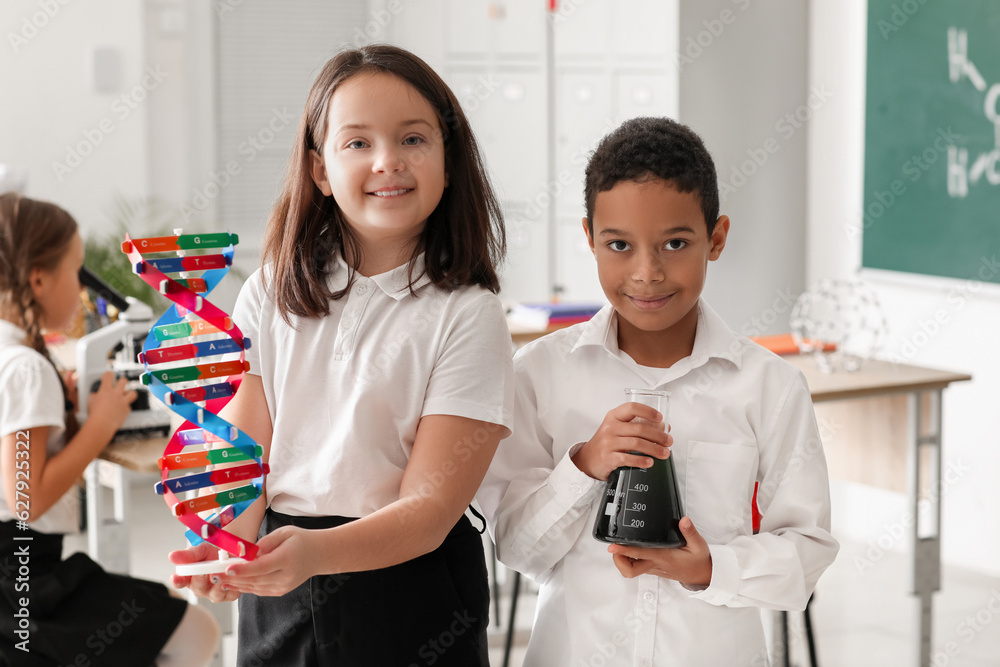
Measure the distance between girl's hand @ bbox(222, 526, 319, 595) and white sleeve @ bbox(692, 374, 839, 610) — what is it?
45 centimetres

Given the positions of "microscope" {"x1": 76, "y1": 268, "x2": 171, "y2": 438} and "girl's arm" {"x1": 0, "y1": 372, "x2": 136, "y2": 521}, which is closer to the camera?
"girl's arm" {"x1": 0, "y1": 372, "x2": 136, "y2": 521}

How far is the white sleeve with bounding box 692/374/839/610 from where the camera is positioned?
3.67 ft

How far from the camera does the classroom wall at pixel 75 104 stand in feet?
15.3

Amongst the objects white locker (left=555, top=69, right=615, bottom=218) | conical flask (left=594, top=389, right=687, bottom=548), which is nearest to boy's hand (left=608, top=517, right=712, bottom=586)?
conical flask (left=594, top=389, right=687, bottom=548)

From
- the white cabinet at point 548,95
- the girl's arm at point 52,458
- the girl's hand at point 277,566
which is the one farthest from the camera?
the white cabinet at point 548,95

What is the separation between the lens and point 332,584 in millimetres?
1104

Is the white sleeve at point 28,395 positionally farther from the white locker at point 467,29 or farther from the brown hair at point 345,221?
the white locker at point 467,29

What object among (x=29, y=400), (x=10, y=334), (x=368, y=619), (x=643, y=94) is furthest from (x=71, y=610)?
(x=643, y=94)

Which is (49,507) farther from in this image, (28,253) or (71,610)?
(28,253)

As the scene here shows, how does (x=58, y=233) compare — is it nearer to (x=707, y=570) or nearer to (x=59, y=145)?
(x=707, y=570)

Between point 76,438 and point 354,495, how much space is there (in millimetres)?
1236

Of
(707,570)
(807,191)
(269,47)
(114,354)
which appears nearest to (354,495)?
(707,570)

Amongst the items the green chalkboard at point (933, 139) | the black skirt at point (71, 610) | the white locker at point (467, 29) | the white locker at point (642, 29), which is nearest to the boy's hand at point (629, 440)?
the black skirt at point (71, 610)

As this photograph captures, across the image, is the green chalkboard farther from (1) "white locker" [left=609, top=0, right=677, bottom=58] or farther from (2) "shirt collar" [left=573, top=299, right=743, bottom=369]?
(2) "shirt collar" [left=573, top=299, right=743, bottom=369]
